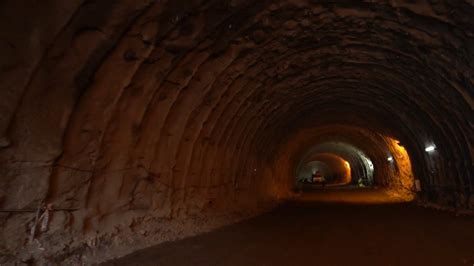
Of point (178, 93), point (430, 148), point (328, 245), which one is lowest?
point (328, 245)

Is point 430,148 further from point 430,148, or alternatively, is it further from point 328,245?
point 328,245

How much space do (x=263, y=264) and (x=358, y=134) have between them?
15312 mm

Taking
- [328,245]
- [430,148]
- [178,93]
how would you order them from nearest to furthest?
[328,245], [178,93], [430,148]

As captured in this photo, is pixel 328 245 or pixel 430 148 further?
pixel 430 148

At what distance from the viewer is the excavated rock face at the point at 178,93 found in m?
4.03

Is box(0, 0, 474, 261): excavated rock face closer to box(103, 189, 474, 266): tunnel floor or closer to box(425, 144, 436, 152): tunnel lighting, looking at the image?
box(425, 144, 436, 152): tunnel lighting

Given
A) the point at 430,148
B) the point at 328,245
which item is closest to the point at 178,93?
the point at 328,245

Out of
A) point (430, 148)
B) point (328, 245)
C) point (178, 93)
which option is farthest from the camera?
point (430, 148)

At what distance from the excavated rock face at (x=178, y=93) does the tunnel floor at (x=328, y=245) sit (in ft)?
2.88

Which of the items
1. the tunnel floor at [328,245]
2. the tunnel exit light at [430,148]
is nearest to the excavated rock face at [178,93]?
the tunnel exit light at [430,148]

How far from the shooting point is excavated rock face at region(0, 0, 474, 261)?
4.03 meters

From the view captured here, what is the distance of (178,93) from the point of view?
21.2 feet

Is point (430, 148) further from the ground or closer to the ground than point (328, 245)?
further from the ground

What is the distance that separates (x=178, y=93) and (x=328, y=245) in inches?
153
